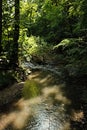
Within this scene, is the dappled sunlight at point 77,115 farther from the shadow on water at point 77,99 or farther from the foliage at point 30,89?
the foliage at point 30,89

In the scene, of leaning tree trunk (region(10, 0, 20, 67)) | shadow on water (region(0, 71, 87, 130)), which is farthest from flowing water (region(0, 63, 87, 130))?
leaning tree trunk (region(10, 0, 20, 67))

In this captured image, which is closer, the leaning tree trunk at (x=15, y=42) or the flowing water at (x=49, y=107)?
the flowing water at (x=49, y=107)

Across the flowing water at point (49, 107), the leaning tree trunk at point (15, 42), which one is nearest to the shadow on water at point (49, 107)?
the flowing water at point (49, 107)

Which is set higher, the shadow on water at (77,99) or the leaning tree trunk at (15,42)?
the leaning tree trunk at (15,42)

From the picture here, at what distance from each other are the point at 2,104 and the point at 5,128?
2.47 m

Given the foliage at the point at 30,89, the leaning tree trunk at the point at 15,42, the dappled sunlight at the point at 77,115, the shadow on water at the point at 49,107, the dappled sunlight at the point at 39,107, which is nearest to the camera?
the shadow on water at the point at 49,107

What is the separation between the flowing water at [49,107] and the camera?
32.8ft

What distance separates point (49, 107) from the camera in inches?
467

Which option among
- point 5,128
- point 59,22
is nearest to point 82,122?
point 5,128

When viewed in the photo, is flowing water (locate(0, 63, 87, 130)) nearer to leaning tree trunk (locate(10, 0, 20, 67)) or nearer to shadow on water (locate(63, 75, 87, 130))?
shadow on water (locate(63, 75, 87, 130))

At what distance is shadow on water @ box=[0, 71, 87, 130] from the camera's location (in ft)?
32.8

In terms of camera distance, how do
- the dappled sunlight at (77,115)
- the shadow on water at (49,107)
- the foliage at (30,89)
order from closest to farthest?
the shadow on water at (49,107), the dappled sunlight at (77,115), the foliage at (30,89)

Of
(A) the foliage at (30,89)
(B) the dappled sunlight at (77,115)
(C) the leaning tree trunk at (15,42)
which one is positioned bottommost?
(A) the foliage at (30,89)

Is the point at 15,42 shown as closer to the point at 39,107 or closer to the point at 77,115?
the point at 39,107
